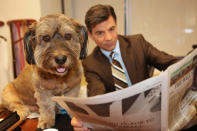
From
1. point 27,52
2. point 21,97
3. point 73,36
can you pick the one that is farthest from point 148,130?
point 21,97

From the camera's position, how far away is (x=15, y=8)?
9.75 ft

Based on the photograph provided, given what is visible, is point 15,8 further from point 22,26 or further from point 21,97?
point 21,97

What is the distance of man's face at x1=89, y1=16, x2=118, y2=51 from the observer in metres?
1.46

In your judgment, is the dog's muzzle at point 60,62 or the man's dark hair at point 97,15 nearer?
the dog's muzzle at point 60,62

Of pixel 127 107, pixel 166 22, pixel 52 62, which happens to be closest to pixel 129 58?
pixel 52 62

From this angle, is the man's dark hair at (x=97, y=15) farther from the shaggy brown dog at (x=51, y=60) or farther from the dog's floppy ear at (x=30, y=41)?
the dog's floppy ear at (x=30, y=41)

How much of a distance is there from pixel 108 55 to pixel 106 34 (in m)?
0.18

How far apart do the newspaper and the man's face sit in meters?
0.71

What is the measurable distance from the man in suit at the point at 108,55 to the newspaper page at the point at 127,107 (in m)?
0.55

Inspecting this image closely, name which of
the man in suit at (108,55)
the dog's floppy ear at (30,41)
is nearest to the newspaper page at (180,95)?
the man in suit at (108,55)

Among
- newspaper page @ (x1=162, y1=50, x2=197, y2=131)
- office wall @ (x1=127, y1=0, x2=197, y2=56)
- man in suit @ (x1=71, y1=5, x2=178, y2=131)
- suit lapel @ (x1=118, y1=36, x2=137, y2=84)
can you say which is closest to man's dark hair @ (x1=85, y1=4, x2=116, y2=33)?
man in suit @ (x1=71, y1=5, x2=178, y2=131)

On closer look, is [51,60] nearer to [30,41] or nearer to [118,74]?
[30,41]

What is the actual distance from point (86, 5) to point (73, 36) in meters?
3.13

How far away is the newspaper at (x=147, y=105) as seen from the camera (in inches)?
28.2
